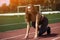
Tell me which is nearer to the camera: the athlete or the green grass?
the athlete

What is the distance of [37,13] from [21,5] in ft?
1.74

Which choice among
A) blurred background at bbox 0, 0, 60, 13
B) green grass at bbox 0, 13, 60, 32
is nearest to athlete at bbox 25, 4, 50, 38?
blurred background at bbox 0, 0, 60, 13

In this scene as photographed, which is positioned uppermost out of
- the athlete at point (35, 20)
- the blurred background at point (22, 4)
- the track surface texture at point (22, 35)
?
the blurred background at point (22, 4)

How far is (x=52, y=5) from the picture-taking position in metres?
4.66

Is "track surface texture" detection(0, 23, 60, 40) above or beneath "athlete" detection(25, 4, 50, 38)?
beneath

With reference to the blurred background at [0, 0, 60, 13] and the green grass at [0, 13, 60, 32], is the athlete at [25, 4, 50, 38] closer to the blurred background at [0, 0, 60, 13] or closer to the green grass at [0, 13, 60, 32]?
the blurred background at [0, 0, 60, 13]

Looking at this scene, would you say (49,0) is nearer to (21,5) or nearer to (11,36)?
(21,5)

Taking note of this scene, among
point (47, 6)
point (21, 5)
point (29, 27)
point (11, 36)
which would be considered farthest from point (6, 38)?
point (47, 6)

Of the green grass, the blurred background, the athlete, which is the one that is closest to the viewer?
the athlete

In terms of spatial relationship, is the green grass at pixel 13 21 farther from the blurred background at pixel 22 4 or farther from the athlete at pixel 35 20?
the athlete at pixel 35 20

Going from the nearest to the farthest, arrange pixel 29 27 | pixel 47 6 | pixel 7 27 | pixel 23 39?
pixel 23 39
pixel 29 27
pixel 47 6
pixel 7 27

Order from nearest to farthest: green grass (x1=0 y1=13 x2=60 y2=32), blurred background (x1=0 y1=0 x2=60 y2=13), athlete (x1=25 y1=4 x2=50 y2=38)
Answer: athlete (x1=25 y1=4 x2=50 y2=38), blurred background (x1=0 y1=0 x2=60 y2=13), green grass (x1=0 y1=13 x2=60 y2=32)

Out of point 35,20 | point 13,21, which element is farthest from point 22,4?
point 13,21

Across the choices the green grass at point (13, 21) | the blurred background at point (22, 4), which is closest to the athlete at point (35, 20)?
the blurred background at point (22, 4)
